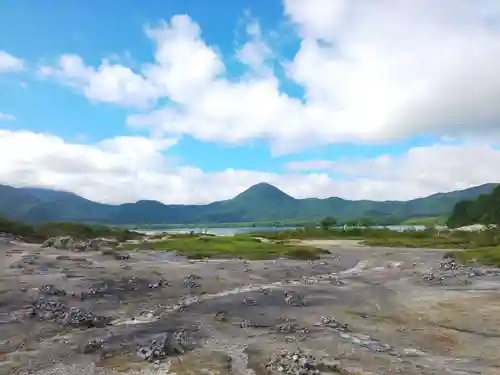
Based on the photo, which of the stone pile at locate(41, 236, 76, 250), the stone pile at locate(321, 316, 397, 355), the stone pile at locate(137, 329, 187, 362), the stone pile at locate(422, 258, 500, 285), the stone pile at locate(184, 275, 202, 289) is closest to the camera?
the stone pile at locate(137, 329, 187, 362)

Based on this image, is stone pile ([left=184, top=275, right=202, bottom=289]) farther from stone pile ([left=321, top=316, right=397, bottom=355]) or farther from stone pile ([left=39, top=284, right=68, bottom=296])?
stone pile ([left=321, top=316, right=397, bottom=355])

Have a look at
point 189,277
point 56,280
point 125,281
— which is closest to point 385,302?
point 189,277

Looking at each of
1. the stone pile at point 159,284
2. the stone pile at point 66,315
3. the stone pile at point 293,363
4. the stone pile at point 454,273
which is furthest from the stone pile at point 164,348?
the stone pile at point 454,273

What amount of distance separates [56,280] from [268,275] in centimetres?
2422

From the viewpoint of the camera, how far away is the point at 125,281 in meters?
42.2

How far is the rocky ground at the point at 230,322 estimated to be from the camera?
75.7ft

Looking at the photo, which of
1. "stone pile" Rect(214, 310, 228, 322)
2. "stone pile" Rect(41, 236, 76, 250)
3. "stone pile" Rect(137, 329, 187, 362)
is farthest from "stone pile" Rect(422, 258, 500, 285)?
"stone pile" Rect(41, 236, 76, 250)

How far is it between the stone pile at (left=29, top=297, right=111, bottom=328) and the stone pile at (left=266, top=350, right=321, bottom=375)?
39.3 feet

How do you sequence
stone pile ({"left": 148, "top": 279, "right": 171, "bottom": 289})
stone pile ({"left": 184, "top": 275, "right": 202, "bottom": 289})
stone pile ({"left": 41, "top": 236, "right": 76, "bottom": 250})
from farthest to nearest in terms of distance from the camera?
stone pile ({"left": 41, "top": 236, "right": 76, "bottom": 250}) < stone pile ({"left": 184, "top": 275, "right": 202, "bottom": 289}) < stone pile ({"left": 148, "top": 279, "right": 171, "bottom": 289})

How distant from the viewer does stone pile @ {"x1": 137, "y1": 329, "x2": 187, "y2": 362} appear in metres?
23.5

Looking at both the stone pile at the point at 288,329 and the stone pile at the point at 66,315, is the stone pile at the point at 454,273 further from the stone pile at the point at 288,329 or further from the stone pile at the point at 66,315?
the stone pile at the point at 66,315

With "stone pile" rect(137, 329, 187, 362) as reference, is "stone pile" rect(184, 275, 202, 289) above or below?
above

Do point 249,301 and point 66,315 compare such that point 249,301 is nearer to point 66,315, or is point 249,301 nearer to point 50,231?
point 66,315

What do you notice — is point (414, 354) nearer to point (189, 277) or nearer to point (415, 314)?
point (415, 314)
